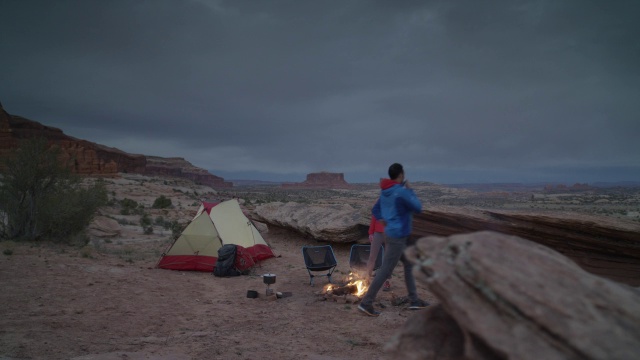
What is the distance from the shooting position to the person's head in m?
5.89

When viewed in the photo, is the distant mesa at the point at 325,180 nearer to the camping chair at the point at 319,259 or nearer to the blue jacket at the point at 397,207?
the camping chair at the point at 319,259

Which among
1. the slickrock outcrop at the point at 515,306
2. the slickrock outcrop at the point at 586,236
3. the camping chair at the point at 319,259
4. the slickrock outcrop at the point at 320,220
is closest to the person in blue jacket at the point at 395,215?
the slickrock outcrop at the point at 515,306

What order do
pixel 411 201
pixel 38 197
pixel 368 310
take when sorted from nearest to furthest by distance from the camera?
pixel 411 201, pixel 368 310, pixel 38 197

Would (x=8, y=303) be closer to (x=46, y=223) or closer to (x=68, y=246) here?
(x=68, y=246)

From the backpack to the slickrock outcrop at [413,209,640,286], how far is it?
21.3ft

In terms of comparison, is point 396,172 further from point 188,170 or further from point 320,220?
point 188,170

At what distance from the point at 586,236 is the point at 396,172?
543 centimetres

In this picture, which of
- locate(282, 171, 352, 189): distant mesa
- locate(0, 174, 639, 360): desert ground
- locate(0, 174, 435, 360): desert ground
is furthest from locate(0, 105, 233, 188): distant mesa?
locate(282, 171, 352, 189): distant mesa

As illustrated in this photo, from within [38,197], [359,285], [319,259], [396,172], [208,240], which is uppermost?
[396,172]

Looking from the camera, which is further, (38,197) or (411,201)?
(38,197)

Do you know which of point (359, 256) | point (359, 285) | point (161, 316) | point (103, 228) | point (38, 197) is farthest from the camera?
point (103, 228)

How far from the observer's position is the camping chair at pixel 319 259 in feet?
29.8

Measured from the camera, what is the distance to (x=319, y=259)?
31.5ft

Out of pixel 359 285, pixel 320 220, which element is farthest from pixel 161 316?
pixel 320 220
